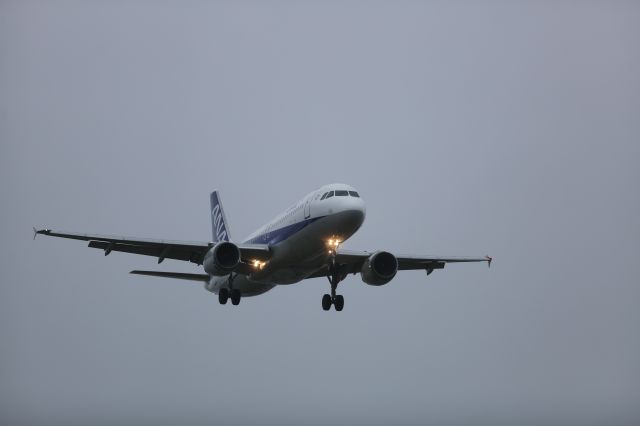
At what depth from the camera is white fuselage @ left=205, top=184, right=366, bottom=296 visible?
30688 mm

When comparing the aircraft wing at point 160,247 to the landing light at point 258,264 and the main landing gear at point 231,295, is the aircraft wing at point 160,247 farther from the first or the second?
the main landing gear at point 231,295

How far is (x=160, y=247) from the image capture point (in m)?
36.5

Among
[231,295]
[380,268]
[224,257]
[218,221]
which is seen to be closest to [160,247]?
[224,257]

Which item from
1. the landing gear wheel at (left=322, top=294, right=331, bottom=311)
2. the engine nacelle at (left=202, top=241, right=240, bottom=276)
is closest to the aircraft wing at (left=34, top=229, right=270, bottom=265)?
the engine nacelle at (left=202, top=241, right=240, bottom=276)

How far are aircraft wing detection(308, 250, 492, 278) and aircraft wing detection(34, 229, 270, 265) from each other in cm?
418

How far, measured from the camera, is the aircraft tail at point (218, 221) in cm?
5259

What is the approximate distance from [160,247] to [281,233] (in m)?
6.64

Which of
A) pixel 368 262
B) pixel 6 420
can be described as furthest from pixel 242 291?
pixel 6 420

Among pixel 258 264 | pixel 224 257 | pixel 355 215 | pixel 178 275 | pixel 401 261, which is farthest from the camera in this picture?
pixel 178 275

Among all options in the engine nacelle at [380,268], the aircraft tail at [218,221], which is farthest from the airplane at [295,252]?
the aircraft tail at [218,221]

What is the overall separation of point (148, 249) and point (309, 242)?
9826mm

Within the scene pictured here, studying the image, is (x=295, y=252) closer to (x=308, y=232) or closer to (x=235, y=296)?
(x=308, y=232)

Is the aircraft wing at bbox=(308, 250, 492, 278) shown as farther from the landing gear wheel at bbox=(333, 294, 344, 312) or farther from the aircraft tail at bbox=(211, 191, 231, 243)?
the aircraft tail at bbox=(211, 191, 231, 243)

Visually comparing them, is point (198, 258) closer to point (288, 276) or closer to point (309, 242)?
point (288, 276)
